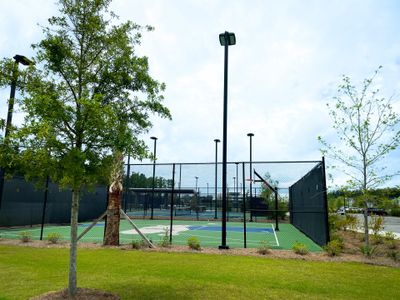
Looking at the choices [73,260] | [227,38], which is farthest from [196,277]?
[227,38]

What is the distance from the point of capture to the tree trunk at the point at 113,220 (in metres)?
10.5

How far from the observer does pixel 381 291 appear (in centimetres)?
549

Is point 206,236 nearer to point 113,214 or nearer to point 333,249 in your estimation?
point 113,214

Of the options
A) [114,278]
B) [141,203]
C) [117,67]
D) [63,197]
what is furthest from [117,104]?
[141,203]

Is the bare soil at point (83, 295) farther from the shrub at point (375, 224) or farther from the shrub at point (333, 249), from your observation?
the shrub at point (375, 224)

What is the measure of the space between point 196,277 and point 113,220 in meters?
5.34

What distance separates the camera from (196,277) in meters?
6.22

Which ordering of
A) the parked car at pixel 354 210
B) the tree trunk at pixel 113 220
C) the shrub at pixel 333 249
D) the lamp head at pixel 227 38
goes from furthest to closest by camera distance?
the tree trunk at pixel 113 220 → the lamp head at pixel 227 38 → the parked car at pixel 354 210 → the shrub at pixel 333 249

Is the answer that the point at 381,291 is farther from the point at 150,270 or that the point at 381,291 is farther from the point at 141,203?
the point at 141,203

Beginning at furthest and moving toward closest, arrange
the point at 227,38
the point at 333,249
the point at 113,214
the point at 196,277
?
the point at 113,214, the point at 227,38, the point at 333,249, the point at 196,277

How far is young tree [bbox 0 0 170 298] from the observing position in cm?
421

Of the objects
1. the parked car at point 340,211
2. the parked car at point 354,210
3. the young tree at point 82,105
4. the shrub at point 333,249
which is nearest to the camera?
the young tree at point 82,105

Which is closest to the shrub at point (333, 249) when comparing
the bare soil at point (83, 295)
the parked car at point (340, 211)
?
the parked car at point (340, 211)

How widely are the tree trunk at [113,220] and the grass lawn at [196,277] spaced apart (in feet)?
5.37
